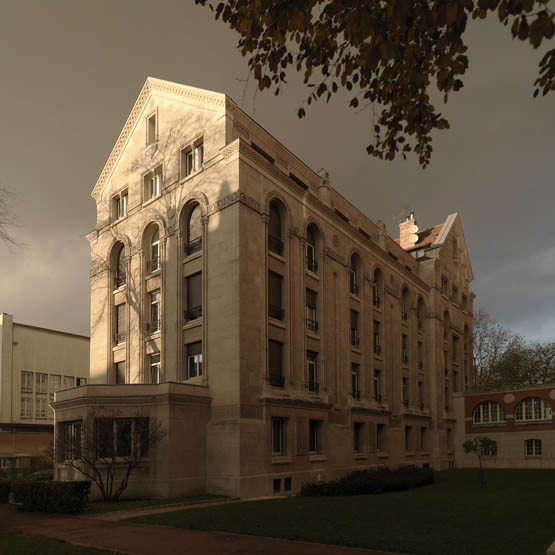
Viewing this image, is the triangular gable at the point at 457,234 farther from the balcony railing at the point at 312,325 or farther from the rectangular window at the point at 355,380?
the balcony railing at the point at 312,325

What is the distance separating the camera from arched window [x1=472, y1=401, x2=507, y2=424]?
51.8m

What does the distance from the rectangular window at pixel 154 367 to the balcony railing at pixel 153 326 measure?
136 centimetres

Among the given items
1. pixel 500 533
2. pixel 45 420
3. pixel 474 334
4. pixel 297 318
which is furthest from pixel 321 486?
pixel 474 334

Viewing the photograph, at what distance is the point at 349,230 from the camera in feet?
132

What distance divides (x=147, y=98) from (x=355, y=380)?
21767 millimetres

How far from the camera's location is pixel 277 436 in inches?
1212

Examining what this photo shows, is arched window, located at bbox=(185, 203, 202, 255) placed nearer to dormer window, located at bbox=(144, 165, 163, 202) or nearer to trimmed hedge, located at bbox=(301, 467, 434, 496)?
dormer window, located at bbox=(144, 165, 163, 202)

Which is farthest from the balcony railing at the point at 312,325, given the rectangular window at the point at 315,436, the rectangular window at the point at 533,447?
the rectangular window at the point at 533,447

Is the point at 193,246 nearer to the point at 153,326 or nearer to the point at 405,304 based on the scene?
the point at 153,326

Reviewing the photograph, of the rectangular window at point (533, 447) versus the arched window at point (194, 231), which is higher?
the arched window at point (194, 231)

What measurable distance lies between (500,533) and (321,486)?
13.3 meters

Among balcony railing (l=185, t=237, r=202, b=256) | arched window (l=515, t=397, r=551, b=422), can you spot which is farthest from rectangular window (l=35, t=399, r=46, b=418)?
arched window (l=515, t=397, r=551, b=422)

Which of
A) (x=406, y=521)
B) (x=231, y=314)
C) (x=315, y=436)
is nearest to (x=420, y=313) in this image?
(x=315, y=436)

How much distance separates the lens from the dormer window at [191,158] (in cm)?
3309
